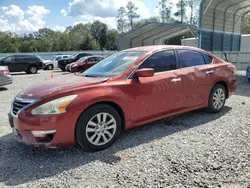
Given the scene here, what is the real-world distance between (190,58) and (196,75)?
1.33 ft

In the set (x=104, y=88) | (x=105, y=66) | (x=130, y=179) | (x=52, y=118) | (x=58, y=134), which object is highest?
(x=105, y=66)

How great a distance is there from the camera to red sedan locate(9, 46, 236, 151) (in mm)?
3354

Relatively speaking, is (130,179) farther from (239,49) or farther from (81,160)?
(239,49)

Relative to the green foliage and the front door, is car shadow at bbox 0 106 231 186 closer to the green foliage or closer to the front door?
the front door

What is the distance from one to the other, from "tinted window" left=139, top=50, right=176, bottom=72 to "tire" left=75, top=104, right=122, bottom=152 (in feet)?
3.67

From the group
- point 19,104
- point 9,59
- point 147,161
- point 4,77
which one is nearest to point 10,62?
point 9,59

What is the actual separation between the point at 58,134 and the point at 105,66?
1.73 metres

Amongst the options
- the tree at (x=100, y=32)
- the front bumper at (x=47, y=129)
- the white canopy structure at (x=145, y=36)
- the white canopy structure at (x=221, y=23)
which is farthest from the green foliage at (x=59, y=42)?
the front bumper at (x=47, y=129)

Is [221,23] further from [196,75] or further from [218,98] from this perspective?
[196,75]

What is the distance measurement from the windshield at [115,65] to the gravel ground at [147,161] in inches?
46.4

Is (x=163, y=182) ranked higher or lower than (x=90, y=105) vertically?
lower

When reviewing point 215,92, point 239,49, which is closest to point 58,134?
point 215,92

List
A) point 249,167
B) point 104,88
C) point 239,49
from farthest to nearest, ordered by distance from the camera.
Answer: point 239,49 → point 104,88 → point 249,167

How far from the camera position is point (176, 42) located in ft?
157
